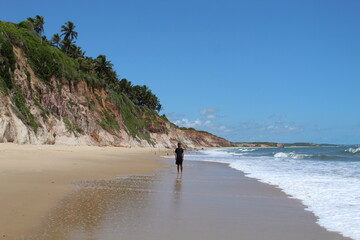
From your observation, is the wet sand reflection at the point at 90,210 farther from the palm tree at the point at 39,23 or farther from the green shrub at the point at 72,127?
the palm tree at the point at 39,23

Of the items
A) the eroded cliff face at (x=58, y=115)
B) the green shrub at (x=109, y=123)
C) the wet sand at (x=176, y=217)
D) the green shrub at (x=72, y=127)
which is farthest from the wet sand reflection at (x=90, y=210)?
the green shrub at (x=109, y=123)

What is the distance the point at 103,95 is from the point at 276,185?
4050cm

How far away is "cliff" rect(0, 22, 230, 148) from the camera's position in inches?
967

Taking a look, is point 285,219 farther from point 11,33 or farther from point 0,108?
point 11,33

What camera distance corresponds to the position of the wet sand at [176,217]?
4.41 m

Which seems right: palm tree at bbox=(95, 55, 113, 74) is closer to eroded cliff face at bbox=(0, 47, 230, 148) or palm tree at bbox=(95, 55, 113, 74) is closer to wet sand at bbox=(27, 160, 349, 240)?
eroded cliff face at bbox=(0, 47, 230, 148)

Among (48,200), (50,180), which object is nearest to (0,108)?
(50,180)

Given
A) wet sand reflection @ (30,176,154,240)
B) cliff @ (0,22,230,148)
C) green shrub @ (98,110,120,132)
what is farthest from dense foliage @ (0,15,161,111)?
wet sand reflection @ (30,176,154,240)

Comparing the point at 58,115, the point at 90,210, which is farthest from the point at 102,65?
the point at 90,210

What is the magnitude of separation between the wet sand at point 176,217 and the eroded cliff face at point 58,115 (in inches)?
637

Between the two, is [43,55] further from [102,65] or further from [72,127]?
[102,65]

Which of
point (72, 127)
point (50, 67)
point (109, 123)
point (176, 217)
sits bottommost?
point (176, 217)

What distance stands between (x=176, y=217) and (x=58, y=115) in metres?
30.1

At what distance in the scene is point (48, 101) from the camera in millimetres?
32219
